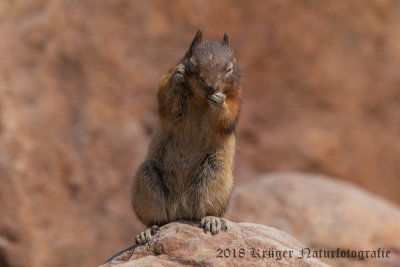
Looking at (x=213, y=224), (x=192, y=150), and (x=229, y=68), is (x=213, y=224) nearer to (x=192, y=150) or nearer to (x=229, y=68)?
(x=192, y=150)

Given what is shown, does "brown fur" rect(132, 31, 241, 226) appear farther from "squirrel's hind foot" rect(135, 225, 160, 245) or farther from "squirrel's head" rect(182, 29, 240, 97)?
"squirrel's hind foot" rect(135, 225, 160, 245)

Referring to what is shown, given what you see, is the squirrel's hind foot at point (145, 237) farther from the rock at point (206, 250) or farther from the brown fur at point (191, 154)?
the brown fur at point (191, 154)

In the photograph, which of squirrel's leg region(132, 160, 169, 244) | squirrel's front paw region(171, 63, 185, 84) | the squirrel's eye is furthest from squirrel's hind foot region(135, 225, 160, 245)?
the squirrel's eye

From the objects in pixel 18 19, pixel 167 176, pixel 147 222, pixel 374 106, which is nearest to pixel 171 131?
pixel 167 176

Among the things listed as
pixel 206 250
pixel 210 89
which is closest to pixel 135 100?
pixel 210 89

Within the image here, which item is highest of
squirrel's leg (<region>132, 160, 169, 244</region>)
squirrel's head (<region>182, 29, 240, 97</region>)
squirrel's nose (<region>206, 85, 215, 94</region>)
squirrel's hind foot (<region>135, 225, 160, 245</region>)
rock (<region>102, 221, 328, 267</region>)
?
squirrel's head (<region>182, 29, 240, 97</region>)

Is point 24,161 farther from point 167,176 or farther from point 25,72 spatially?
point 167,176
